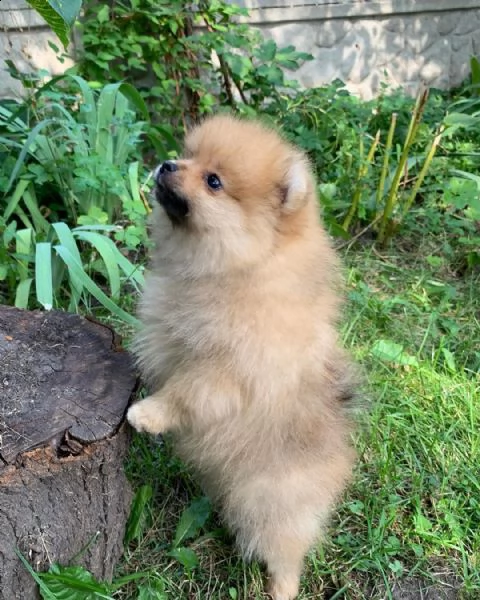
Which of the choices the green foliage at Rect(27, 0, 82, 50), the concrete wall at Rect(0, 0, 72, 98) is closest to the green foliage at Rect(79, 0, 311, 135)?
the concrete wall at Rect(0, 0, 72, 98)

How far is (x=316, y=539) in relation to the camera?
2049mm

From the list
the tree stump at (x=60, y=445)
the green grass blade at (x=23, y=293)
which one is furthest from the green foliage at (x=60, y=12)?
the green grass blade at (x=23, y=293)

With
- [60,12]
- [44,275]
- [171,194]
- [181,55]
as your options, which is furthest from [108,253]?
[181,55]

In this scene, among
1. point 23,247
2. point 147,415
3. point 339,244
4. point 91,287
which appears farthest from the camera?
point 339,244

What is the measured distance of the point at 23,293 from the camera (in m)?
2.85

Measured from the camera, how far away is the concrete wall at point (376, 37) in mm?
5129

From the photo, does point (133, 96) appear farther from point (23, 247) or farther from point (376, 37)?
point (376, 37)

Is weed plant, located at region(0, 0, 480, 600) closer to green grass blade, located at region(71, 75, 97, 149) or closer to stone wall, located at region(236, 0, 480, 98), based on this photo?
green grass blade, located at region(71, 75, 97, 149)

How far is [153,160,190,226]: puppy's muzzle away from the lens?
5.60 feet

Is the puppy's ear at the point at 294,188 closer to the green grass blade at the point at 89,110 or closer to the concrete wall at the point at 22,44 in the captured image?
the green grass blade at the point at 89,110

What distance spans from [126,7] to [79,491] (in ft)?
11.9

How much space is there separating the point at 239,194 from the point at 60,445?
2.68ft

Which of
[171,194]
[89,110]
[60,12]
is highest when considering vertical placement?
[60,12]

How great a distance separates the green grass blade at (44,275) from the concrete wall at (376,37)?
3121 millimetres
